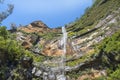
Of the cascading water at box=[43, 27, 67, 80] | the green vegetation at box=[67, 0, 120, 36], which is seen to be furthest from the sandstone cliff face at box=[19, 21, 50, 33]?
the cascading water at box=[43, 27, 67, 80]

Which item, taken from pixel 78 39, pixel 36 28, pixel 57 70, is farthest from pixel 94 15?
pixel 57 70

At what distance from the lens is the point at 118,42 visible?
4809 cm

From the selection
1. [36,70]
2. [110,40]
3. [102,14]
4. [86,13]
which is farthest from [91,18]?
[36,70]

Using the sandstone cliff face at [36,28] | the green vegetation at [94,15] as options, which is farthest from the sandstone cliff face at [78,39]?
the green vegetation at [94,15]

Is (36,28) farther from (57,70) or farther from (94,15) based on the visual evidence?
(57,70)

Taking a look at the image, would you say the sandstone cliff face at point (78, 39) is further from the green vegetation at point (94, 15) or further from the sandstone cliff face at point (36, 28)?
the green vegetation at point (94, 15)

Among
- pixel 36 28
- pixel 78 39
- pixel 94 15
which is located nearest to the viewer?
pixel 78 39

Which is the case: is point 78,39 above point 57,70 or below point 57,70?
above

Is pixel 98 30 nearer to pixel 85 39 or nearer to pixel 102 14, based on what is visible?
pixel 85 39

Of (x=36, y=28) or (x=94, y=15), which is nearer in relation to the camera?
(x=94, y=15)

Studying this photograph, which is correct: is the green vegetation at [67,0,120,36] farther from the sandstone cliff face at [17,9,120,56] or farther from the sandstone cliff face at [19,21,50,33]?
the sandstone cliff face at [19,21,50,33]

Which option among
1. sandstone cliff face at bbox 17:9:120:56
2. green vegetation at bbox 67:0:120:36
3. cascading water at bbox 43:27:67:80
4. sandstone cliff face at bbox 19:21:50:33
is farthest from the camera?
sandstone cliff face at bbox 19:21:50:33

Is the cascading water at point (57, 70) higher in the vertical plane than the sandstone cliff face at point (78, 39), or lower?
lower

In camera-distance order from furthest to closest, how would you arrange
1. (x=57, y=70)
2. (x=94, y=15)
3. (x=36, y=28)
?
1. (x=36, y=28)
2. (x=94, y=15)
3. (x=57, y=70)
